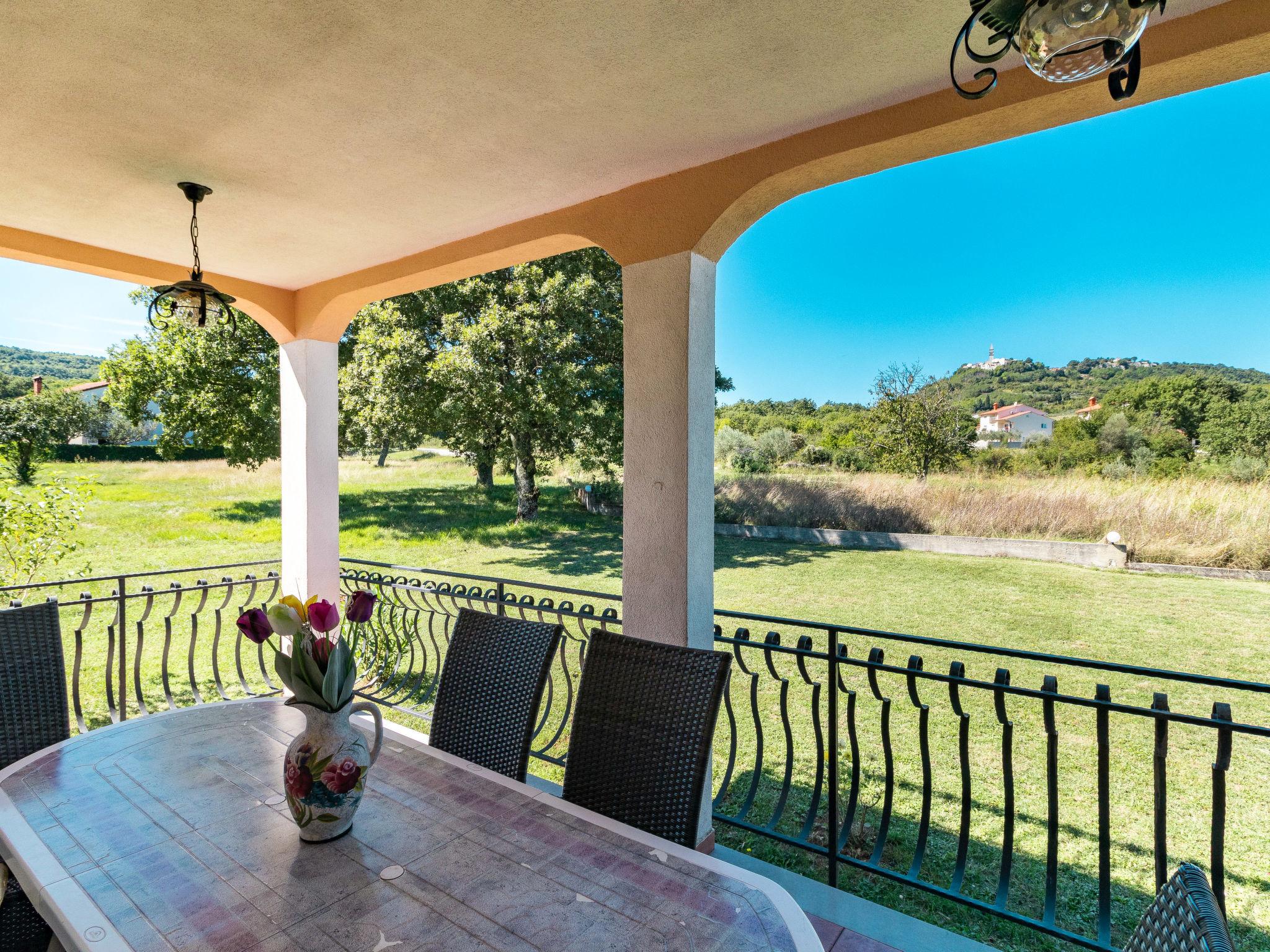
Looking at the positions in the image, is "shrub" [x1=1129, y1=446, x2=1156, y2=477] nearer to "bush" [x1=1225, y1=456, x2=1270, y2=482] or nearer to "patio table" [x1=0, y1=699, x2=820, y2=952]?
"bush" [x1=1225, y1=456, x2=1270, y2=482]

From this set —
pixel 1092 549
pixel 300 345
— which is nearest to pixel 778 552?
pixel 1092 549

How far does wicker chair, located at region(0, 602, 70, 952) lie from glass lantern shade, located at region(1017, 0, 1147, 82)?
8.03ft

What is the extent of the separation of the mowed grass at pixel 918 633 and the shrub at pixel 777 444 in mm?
2167

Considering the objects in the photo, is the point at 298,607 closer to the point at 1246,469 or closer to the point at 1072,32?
the point at 1072,32

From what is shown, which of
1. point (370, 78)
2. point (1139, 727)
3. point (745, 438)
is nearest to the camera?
point (370, 78)

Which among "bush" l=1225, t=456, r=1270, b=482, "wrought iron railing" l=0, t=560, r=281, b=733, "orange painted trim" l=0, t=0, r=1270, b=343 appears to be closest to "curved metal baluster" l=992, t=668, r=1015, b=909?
"orange painted trim" l=0, t=0, r=1270, b=343

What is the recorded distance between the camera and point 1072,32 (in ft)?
A: 2.56

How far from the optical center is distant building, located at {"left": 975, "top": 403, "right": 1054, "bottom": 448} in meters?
12.1

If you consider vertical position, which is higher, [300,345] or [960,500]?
[300,345]

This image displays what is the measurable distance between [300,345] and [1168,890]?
4.37m

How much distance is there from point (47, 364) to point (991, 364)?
17.2 m

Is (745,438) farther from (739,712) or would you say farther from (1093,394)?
(739,712)

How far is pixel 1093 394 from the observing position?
12344 mm

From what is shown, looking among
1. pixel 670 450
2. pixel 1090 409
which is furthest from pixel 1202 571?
pixel 670 450
